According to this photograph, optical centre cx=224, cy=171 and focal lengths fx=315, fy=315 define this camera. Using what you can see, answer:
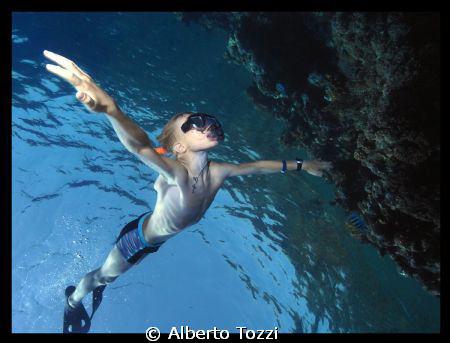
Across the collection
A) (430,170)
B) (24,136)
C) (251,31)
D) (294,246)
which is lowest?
(294,246)

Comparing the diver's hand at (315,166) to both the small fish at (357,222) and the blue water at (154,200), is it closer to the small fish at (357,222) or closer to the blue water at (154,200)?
the small fish at (357,222)

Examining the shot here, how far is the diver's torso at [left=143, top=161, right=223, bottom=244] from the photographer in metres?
5.36

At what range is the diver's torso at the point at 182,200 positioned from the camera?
17.6 ft

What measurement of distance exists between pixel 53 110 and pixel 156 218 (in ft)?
33.6

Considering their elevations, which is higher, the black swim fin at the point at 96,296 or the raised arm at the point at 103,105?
the raised arm at the point at 103,105

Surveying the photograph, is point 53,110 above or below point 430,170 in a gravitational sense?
above

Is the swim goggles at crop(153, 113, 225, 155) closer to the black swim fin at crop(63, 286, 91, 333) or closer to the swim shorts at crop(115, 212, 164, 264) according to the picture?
the swim shorts at crop(115, 212, 164, 264)

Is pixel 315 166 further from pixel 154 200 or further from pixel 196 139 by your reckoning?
pixel 154 200

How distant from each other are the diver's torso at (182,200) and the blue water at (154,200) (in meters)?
6.11

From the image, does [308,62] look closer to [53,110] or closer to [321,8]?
[321,8]

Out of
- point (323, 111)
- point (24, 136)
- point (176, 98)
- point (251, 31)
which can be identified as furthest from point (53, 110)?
point (323, 111)

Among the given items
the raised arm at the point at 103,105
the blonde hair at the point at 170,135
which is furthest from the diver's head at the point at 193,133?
the raised arm at the point at 103,105

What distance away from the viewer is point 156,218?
614 cm

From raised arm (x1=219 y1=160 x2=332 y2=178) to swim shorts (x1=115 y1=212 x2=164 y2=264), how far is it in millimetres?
2300
